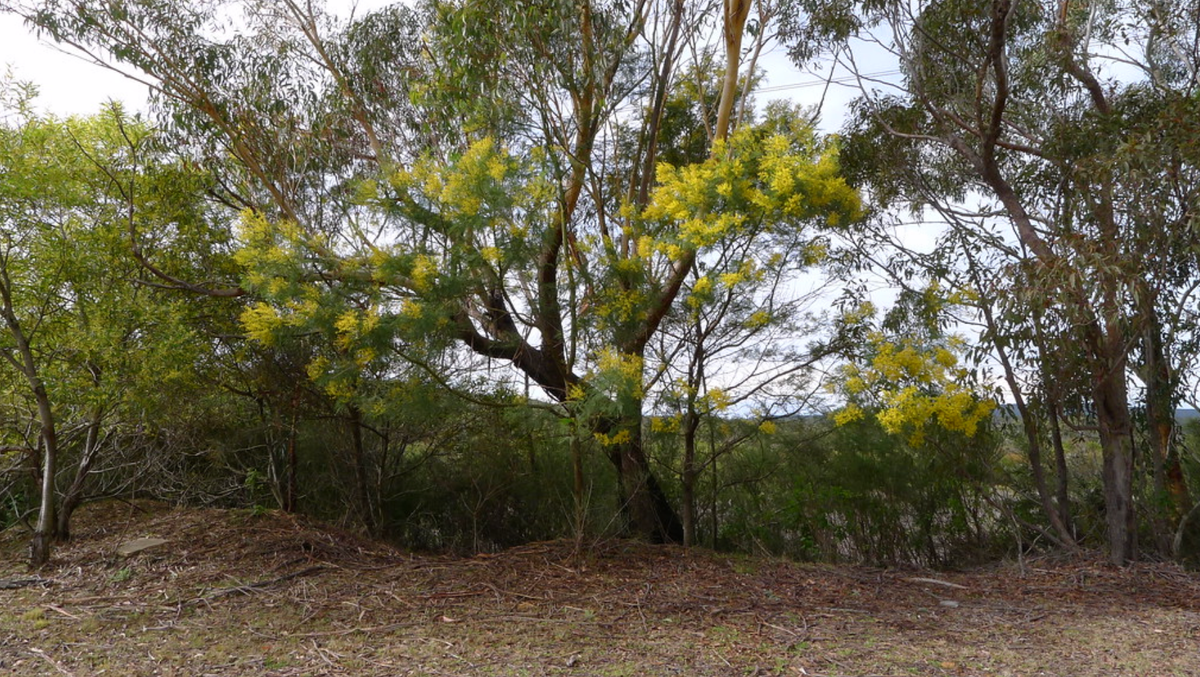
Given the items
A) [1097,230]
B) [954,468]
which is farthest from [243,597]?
[1097,230]

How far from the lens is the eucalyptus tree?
5.05m

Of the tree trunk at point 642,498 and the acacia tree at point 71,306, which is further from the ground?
the acacia tree at point 71,306

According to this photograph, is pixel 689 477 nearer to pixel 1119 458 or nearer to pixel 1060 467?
pixel 1060 467

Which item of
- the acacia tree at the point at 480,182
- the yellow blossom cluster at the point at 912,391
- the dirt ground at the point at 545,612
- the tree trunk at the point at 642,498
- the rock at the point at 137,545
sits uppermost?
the acacia tree at the point at 480,182

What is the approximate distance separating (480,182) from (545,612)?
2.33 meters

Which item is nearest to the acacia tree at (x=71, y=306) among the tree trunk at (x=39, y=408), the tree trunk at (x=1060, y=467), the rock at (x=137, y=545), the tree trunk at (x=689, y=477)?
the tree trunk at (x=39, y=408)

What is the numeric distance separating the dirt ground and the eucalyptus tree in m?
1.44

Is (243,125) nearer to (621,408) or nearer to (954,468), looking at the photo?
(621,408)

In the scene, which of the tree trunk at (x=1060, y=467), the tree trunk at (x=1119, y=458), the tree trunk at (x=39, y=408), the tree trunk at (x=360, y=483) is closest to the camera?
the tree trunk at (x=39, y=408)

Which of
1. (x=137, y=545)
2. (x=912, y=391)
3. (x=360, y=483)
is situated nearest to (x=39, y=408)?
(x=137, y=545)

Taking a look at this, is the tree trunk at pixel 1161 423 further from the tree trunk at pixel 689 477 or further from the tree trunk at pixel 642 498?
the tree trunk at pixel 642 498

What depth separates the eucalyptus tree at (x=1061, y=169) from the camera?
505 cm

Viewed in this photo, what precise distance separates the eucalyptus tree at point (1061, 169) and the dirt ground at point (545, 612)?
1.44 meters

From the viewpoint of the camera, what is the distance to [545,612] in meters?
4.49
